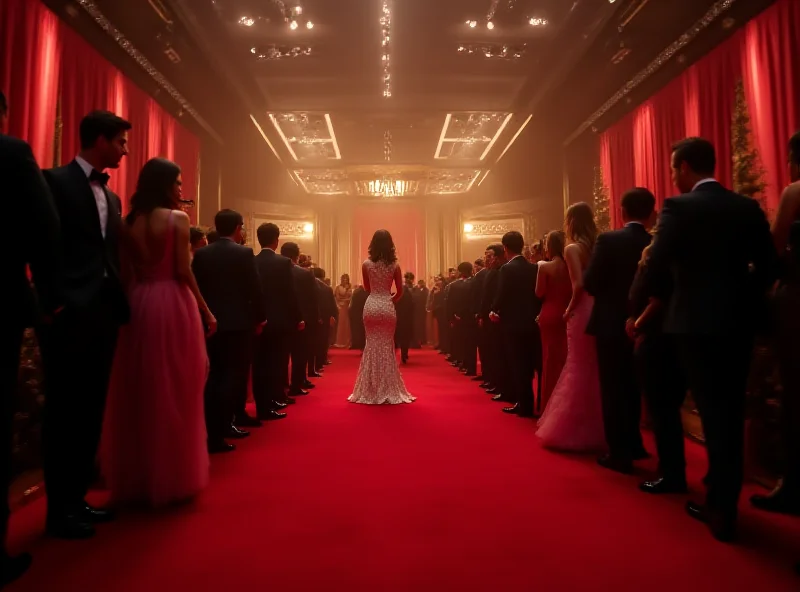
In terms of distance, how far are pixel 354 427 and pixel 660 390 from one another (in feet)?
7.55

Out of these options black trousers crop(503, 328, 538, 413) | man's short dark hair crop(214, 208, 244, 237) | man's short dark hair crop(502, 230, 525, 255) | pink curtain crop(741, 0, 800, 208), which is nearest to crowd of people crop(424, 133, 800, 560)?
black trousers crop(503, 328, 538, 413)

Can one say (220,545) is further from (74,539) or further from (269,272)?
(269,272)

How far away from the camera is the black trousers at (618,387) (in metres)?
2.88

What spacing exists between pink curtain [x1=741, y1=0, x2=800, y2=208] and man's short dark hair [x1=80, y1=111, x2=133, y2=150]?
5447mm

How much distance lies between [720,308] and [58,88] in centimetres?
663

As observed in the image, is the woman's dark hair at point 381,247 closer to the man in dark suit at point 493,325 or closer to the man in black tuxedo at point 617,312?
the man in dark suit at point 493,325

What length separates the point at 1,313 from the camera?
164cm

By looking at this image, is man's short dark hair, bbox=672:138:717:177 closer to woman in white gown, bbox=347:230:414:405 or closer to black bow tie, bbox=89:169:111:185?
black bow tie, bbox=89:169:111:185

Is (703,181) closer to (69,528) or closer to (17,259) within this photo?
(17,259)

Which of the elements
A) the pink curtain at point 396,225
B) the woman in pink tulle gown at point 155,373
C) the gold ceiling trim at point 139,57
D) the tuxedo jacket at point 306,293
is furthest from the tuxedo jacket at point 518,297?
the pink curtain at point 396,225

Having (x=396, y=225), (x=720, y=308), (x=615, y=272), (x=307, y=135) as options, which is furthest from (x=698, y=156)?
(x=396, y=225)

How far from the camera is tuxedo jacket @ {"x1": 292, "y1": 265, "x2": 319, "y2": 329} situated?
5.59 m

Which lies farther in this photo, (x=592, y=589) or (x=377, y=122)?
(x=377, y=122)

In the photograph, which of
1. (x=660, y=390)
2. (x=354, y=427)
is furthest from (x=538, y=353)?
(x=660, y=390)
